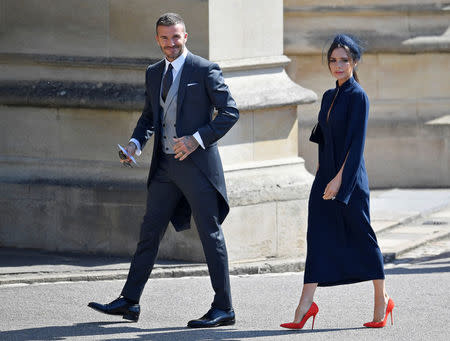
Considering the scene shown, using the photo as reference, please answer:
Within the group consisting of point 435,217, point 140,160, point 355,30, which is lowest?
point 435,217

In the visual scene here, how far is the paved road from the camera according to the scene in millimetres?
7914

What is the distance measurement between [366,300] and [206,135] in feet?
6.23

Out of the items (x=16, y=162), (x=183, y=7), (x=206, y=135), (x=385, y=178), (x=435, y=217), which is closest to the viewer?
(x=206, y=135)

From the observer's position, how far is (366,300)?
9031 millimetres

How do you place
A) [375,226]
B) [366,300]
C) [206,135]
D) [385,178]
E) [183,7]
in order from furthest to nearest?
[385,178], [375,226], [183,7], [366,300], [206,135]

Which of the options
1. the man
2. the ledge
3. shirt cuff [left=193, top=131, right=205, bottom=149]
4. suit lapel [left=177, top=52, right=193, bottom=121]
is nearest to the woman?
the man

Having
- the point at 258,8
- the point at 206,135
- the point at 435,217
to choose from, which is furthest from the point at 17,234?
the point at 435,217

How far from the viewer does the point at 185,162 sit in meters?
8.12

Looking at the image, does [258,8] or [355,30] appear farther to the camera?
[355,30]

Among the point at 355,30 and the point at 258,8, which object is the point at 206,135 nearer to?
the point at 258,8

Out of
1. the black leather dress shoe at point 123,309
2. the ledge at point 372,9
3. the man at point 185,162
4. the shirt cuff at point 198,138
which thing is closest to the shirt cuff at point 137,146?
the man at point 185,162

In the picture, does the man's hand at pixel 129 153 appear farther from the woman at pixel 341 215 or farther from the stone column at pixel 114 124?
the stone column at pixel 114 124

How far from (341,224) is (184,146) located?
3.57 feet

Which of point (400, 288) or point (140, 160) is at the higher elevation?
point (140, 160)
